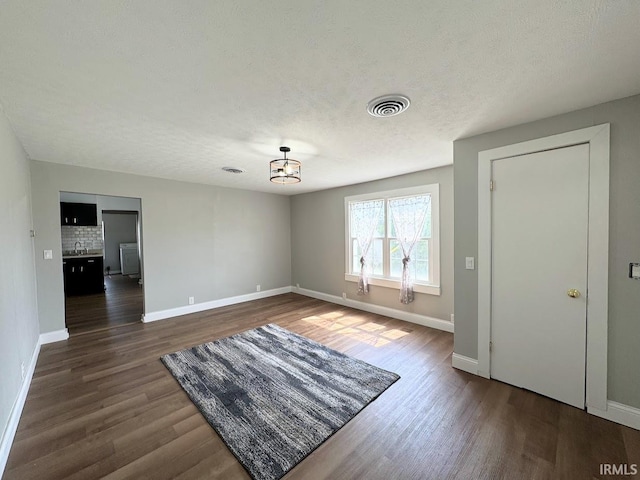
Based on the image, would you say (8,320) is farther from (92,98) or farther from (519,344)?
(519,344)

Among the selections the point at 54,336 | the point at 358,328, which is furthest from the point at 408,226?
the point at 54,336

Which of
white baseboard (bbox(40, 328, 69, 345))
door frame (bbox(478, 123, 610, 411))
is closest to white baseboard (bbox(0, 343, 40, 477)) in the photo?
white baseboard (bbox(40, 328, 69, 345))

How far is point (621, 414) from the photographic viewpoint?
6.27 feet

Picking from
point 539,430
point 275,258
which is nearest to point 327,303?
point 275,258

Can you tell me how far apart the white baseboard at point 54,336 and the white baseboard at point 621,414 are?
237 inches

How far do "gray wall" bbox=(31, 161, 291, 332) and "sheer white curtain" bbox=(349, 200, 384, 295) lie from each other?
2.09 m

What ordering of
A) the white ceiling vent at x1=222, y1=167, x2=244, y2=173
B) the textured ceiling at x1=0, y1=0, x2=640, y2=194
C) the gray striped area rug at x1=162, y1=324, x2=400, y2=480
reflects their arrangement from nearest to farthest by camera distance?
the textured ceiling at x1=0, y1=0, x2=640, y2=194, the gray striped area rug at x1=162, y1=324, x2=400, y2=480, the white ceiling vent at x1=222, y1=167, x2=244, y2=173

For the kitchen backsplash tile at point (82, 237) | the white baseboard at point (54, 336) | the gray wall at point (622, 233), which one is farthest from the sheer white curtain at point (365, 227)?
the kitchen backsplash tile at point (82, 237)

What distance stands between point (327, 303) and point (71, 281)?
20.5ft

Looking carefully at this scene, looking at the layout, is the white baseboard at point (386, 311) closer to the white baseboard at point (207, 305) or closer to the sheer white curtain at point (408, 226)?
the sheer white curtain at point (408, 226)

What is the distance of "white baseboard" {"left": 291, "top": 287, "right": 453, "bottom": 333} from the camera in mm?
3865

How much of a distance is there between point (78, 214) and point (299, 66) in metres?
7.54

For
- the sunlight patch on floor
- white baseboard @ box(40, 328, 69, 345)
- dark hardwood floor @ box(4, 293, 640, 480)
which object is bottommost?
the sunlight patch on floor

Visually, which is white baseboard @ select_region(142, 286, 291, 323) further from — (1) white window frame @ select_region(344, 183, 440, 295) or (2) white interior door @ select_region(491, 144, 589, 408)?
(2) white interior door @ select_region(491, 144, 589, 408)
